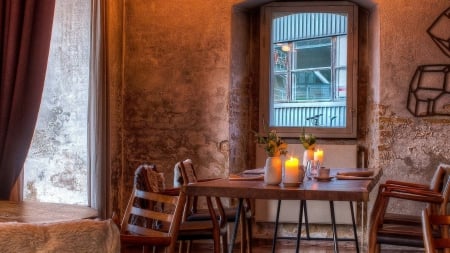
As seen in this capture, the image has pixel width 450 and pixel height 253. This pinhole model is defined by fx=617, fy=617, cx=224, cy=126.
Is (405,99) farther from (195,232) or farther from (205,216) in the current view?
(195,232)

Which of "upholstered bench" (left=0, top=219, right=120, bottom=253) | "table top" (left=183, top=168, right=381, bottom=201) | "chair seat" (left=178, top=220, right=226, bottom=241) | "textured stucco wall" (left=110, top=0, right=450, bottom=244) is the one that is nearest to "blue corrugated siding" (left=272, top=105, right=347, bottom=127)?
"textured stucco wall" (left=110, top=0, right=450, bottom=244)

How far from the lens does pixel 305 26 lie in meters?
6.21

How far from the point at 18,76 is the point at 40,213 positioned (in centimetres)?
155

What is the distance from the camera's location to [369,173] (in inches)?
164

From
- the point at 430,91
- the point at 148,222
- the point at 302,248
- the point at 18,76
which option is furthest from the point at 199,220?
the point at 430,91

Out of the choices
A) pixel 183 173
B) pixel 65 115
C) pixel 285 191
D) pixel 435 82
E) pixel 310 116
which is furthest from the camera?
pixel 310 116

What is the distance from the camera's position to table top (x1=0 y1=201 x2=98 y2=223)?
2.36 metres

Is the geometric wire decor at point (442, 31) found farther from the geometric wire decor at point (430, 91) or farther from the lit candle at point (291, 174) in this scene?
the lit candle at point (291, 174)

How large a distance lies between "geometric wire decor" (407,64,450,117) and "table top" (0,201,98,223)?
3.58 meters

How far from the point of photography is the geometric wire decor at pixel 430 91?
5402 mm

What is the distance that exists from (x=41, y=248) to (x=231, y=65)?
448cm

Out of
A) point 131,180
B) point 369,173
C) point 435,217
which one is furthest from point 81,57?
point 435,217

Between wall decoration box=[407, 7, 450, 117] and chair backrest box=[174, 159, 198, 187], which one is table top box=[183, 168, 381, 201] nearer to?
chair backrest box=[174, 159, 198, 187]

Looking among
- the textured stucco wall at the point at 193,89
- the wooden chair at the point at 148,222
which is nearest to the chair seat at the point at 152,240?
the wooden chair at the point at 148,222
